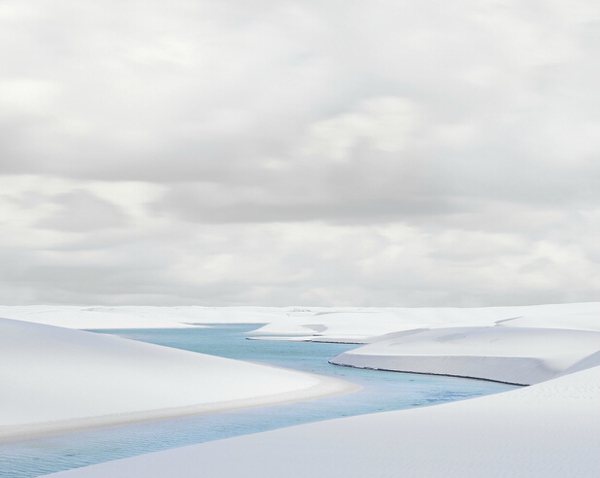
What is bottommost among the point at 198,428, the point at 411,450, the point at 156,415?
the point at 198,428

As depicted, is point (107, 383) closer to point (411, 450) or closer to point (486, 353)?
point (411, 450)

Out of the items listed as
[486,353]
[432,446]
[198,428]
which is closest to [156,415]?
[198,428]

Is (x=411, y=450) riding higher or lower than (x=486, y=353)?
lower

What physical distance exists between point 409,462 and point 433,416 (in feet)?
14.0

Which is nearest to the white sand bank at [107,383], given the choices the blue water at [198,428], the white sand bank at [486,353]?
the blue water at [198,428]

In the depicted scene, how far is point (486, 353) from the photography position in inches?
1387

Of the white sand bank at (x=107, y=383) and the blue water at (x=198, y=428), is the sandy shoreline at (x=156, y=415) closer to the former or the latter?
the white sand bank at (x=107, y=383)

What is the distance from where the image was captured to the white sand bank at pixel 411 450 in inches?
352

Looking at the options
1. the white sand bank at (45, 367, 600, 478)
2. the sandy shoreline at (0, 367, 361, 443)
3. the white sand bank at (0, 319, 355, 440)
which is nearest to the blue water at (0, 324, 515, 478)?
the sandy shoreline at (0, 367, 361, 443)

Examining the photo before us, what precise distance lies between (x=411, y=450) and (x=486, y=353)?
26397mm

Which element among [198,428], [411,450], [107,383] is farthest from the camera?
[107,383]

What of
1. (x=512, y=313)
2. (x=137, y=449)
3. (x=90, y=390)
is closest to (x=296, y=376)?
(x=90, y=390)

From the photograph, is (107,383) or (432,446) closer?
(432,446)

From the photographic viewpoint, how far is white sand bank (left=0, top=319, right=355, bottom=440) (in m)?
17.0
